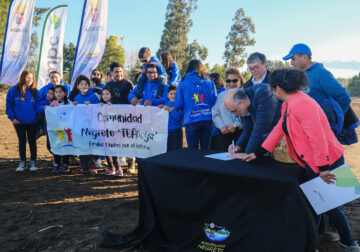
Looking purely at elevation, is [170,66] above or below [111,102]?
above

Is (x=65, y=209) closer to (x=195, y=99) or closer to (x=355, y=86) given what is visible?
(x=195, y=99)

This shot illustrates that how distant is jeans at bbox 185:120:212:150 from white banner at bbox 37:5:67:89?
10.2m

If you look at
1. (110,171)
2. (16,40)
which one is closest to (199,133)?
(110,171)

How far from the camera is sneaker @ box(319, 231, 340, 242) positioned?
119 inches

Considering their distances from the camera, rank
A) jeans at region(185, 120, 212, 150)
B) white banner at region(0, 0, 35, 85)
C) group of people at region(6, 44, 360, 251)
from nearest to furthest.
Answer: group of people at region(6, 44, 360, 251) < jeans at region(185, 120, 212, 150) < white banner at region(0, 0, 35, 85)

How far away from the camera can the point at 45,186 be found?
4789mm

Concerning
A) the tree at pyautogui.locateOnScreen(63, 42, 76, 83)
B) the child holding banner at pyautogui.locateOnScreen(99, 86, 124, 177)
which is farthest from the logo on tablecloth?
the tree at pyautogui.locateOnScreen(63, 42, 76, 83)

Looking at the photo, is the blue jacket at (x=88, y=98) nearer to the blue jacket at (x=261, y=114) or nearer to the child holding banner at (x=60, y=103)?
the child holding banner at (x=60, y=103)

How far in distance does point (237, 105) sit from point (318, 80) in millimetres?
1043

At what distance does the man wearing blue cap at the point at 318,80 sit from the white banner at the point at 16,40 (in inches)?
556

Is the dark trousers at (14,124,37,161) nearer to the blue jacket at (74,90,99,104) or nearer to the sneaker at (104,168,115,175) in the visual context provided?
the blue jacket at (74,90,99,104)

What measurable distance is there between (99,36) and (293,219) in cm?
1109

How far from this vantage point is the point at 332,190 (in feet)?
7.22

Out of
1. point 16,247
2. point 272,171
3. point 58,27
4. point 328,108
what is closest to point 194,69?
point 328,108
